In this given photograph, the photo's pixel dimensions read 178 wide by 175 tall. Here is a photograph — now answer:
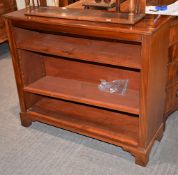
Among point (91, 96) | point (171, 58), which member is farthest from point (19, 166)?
point (171, 58)

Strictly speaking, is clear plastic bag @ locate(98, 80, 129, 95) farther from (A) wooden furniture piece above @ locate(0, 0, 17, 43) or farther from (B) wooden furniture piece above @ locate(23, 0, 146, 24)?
(A) wooden furniture piece above @ locate(0, 0, 17, 43)

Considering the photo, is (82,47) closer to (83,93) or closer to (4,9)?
(83,93)

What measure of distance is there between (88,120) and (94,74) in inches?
12.7

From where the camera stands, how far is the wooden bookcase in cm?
156

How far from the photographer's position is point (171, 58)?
1.89 metres

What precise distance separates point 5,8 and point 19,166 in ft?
7.51

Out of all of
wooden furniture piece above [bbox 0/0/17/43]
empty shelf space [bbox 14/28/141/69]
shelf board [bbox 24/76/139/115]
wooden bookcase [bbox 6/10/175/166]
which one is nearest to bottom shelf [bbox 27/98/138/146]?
wooden bookcase [bbox 6/10/175/166]

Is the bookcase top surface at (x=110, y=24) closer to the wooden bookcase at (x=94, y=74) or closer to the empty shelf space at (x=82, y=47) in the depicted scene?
the wooden bookcase at (x=94, y=74)

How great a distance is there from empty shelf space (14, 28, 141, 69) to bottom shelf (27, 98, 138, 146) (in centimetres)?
49

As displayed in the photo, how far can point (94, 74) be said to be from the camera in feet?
6.74

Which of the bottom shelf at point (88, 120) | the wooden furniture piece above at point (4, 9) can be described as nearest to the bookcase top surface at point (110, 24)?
the bottom shelf at point (88, 120)

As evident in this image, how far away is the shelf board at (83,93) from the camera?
1774mm

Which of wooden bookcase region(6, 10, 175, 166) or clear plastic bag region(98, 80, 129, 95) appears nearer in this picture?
wooden bookcase region(6, 10, 175, 166)

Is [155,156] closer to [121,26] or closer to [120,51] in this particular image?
[120,51]
